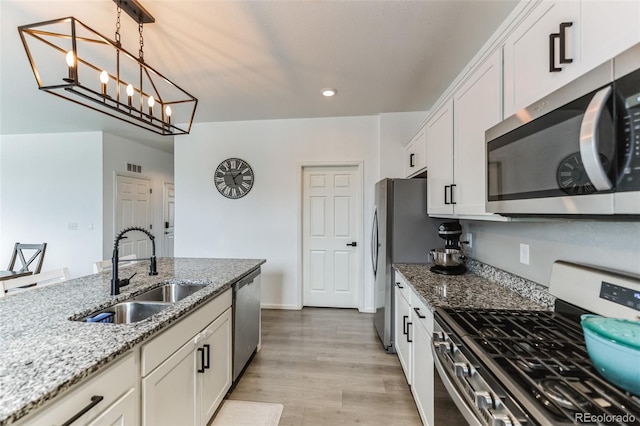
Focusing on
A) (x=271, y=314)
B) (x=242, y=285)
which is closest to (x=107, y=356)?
(x=242, y=285)

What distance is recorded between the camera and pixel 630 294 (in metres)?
1.01

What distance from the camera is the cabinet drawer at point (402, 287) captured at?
2064mm

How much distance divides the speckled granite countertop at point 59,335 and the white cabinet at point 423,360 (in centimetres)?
128

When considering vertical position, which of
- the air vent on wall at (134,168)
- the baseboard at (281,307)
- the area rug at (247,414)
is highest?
the air vent on wall at (134,168)

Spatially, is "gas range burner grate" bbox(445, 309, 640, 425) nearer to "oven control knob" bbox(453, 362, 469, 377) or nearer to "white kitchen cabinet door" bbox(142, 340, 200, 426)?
"oven control knob" bbox(453, 362, 469, 377)

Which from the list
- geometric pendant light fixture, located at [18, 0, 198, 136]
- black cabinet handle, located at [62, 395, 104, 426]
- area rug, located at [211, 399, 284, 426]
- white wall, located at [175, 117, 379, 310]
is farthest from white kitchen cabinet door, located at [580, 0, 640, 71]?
white wall, located at [175, 117, 379, 310]

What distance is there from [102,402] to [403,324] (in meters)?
1.91

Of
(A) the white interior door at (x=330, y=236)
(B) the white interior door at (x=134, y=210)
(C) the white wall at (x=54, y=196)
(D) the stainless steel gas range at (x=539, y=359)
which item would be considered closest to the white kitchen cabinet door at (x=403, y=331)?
(D) the stainless steel gas range at (x=539, y=359)

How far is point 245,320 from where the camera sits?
7.42 ft

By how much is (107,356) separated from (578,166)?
5.39ft

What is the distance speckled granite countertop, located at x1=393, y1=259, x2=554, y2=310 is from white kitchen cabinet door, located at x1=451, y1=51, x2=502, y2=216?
0.50 metres

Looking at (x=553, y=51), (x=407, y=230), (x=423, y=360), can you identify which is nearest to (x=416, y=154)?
(x=407, y=230)

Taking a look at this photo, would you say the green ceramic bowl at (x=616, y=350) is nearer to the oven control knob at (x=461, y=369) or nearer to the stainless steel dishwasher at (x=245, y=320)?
the oven control knob at (x=461, y=369)

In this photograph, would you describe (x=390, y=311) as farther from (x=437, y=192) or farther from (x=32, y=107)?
(x=32, y=107)
